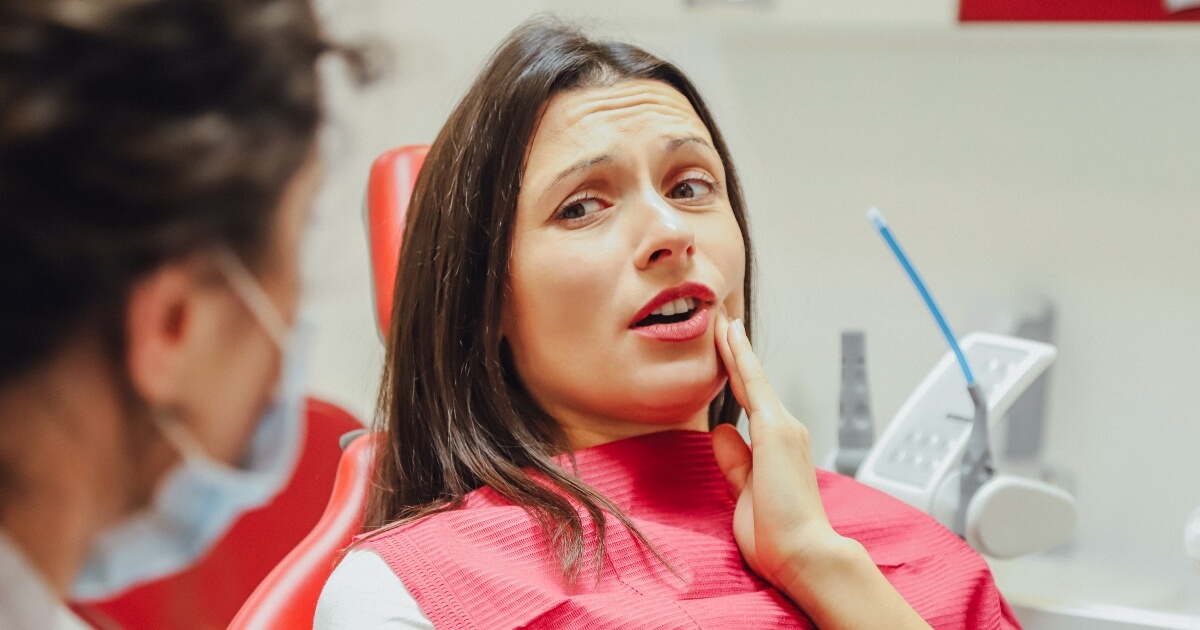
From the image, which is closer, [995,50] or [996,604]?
[996,604]

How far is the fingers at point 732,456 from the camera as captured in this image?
1120 millimetres

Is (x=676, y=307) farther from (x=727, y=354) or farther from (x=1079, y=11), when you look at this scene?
(x=1079, y=11)

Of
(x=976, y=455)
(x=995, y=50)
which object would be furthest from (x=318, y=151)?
(x=995, y=50)

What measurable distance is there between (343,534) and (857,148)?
4.24 ft

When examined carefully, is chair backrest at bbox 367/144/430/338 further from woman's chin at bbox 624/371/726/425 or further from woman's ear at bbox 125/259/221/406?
woman's ear at bbox 125/259/221/406

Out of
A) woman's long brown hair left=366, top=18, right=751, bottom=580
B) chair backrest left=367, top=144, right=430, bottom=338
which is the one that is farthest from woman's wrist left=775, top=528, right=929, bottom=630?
chair backrest left=367, top=144, right=430, bottom=338

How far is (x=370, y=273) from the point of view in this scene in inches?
54.7

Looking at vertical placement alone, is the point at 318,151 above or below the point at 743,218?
above

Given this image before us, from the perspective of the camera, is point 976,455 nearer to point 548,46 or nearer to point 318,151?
point 548,46

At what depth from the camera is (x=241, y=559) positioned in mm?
874

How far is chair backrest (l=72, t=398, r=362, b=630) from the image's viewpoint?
1.54ft

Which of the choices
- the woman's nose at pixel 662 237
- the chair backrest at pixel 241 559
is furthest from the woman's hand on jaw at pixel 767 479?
the chair backrest at pixel 241 559

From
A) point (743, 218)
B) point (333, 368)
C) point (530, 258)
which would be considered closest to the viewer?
point (333, 368)

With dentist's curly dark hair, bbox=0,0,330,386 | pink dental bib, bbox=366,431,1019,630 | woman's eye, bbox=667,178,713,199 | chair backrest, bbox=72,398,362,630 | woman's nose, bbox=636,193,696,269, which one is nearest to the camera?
dentist's curly dark hair, bbox=0,0,330,386
